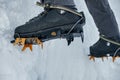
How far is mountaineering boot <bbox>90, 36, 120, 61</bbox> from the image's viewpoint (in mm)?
1256

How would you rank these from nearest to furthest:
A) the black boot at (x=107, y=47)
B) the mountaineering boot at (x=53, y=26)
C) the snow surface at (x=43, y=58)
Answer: the mountaineering boot at (x=53, y=26) < the black boot at (x=107, y=47) < the snow surface at (x=43, y=58)

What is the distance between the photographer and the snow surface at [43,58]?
175cm

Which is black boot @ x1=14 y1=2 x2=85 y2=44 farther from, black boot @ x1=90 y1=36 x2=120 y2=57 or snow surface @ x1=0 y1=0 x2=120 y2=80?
snow surface @ x1=0 y1=0 x2=120 y2=80

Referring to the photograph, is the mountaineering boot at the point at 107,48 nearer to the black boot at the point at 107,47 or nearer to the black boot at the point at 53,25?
the black boot at the point at 107,47

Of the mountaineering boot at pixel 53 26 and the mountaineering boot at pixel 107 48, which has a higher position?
the mountaineering boot at pixel 53 26

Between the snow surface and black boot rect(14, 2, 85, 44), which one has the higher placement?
black boot rect(14, 2, 85, 44)

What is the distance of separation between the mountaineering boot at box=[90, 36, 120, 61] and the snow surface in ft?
1.70

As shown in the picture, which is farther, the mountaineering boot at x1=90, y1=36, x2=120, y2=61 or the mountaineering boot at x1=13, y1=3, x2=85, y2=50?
the mountaineering boot at x1=90, y1=36, x2=120, y2=61

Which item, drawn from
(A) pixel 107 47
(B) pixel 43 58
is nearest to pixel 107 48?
(A) pixel 107 47

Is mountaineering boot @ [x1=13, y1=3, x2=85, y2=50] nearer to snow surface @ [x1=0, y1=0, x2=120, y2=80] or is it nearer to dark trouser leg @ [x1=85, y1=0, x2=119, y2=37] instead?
dark trouser leg @ [x1=85, y1=0, x2=119, y2=37]

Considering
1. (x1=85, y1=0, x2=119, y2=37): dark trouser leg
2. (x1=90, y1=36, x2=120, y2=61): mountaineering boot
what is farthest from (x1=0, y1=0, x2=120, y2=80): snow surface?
(x1=85, y1=0, x2=119, y2=37): dark trouser leg

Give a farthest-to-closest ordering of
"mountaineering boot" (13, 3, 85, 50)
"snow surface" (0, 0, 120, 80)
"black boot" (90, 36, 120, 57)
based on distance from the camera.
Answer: "snow surface" (0, 0, 120, 80) < "black boot" (90, 36, 120, 57) < "mountaineering boot" (13, 3, 85, 50)

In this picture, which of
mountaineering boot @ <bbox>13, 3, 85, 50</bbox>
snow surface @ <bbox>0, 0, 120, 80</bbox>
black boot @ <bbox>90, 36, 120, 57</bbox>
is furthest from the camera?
snow surface @ <bbox>0, 0, 120, 80</bbox>

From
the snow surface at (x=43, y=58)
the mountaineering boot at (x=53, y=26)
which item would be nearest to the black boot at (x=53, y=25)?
the mountaineering boot at (x=53, y=26)
